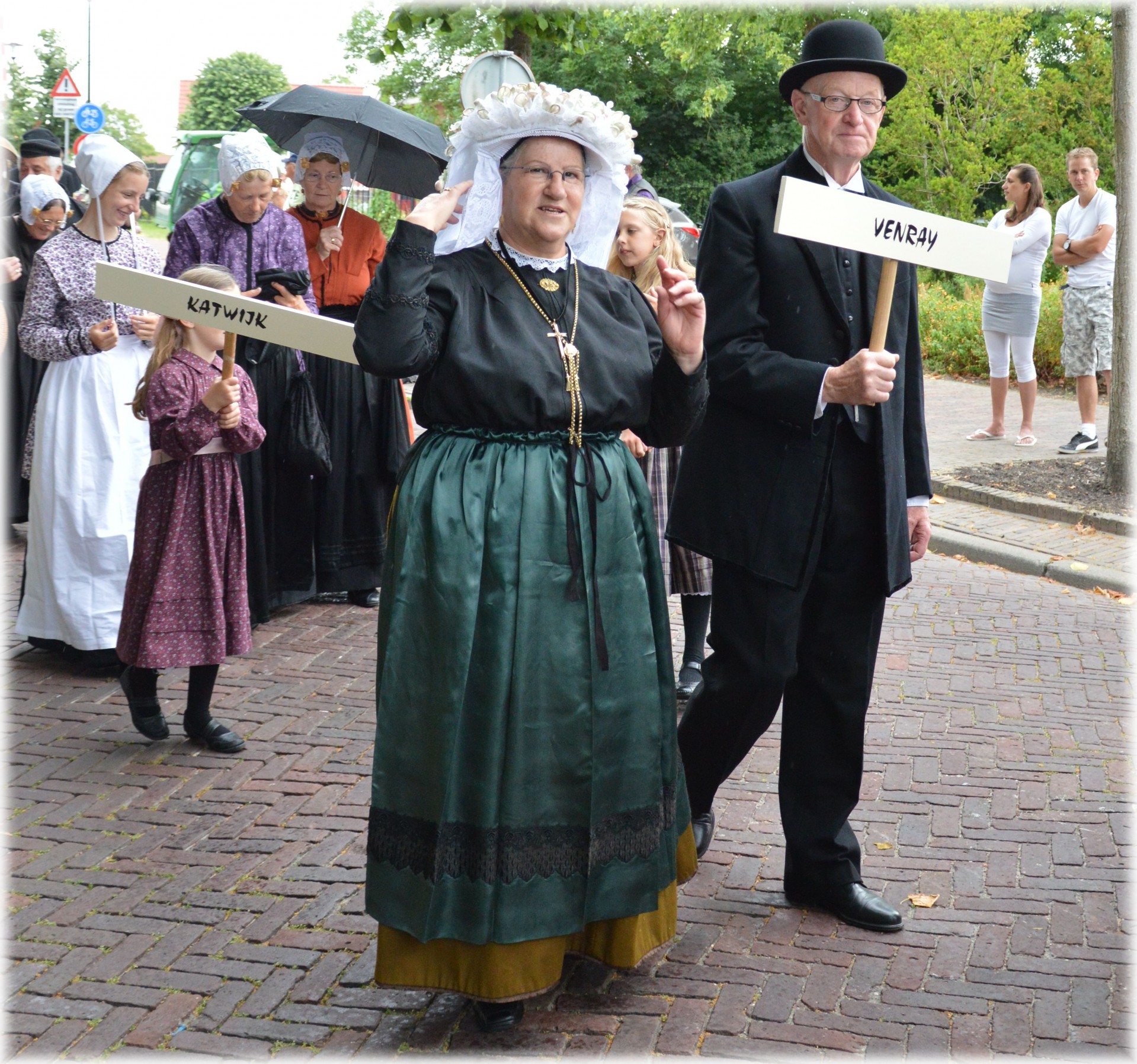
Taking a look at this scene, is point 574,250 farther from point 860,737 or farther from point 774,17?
point 774,17

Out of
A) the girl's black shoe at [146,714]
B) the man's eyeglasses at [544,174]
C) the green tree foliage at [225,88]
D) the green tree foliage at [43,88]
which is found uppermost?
the green tree foliage at [225,88]

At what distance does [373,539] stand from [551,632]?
14.3 ft

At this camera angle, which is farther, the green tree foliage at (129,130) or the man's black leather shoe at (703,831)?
the green tree foliage at (129,130)

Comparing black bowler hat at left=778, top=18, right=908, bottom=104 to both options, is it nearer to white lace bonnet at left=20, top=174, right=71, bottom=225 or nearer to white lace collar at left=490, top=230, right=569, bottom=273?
white lace collar at left=490, top=230, right=569, bottom=273

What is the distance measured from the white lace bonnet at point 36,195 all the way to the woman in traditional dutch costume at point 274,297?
243 cm

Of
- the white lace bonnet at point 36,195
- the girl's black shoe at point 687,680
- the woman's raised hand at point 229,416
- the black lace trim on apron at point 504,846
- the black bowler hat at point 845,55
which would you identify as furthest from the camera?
the white lace bonnet at point 36,195

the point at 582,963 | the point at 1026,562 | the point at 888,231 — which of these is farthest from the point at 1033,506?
the point at 582,963

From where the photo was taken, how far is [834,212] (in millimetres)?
3227

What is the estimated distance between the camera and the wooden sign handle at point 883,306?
3.35 meters

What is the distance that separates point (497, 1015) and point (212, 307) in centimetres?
219

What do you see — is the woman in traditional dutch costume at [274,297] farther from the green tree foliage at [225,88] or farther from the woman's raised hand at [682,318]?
the green tree foliage at [225,88]

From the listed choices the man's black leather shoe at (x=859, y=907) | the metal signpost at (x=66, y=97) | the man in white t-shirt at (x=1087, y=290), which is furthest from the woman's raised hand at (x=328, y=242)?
the metal signpost at (x=66, y=97)

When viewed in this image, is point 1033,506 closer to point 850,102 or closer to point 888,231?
Result: point 850,102

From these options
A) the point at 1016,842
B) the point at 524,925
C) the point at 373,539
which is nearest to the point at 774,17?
the point at 373,539
